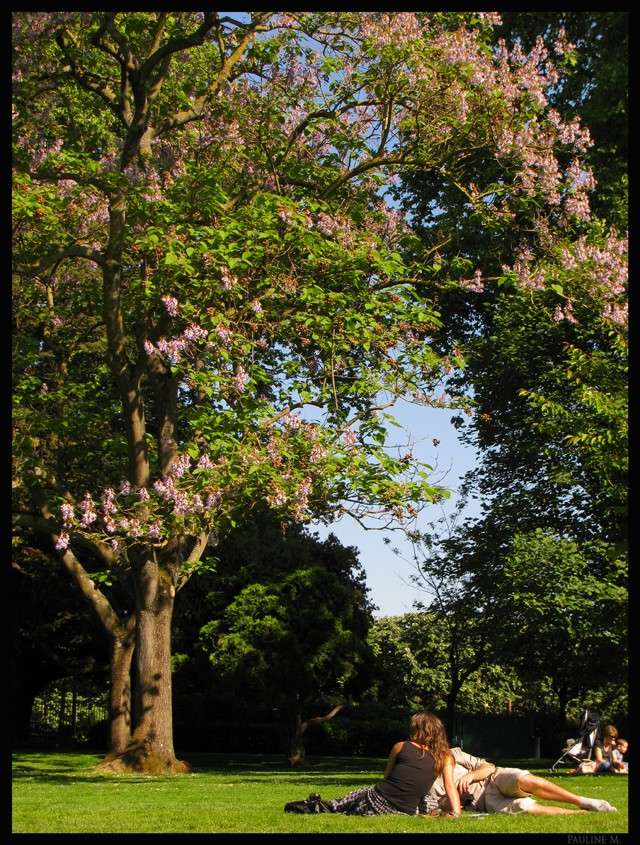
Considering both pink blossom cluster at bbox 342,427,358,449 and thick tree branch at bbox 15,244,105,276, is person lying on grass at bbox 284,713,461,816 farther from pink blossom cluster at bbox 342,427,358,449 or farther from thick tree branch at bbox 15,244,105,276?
thick tree branch at bbox 15,244,105,276

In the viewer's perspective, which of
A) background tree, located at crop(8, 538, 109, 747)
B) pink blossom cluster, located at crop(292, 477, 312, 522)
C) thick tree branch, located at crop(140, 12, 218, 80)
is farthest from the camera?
background tree, located at crop(8, 538, 109, 747)

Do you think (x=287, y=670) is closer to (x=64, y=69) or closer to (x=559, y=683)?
(x=559, y=683)

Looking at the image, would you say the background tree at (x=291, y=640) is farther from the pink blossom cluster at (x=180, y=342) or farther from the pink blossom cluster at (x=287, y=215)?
the pink blossom cluster at (x=287, y=215)

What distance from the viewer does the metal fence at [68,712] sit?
3794cm

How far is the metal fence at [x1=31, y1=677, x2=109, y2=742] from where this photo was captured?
37.9 meters

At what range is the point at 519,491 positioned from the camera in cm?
2609

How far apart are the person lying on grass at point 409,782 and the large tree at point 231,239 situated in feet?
18.7

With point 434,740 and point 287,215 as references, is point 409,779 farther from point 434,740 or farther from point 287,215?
point 287,215

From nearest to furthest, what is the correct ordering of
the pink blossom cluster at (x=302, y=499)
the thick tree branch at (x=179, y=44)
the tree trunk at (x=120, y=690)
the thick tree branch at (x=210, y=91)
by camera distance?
the pink blossom cluster at (x=302, y=499) → the thick tree branch at (x=179, y=44) → the thick tree branch at (x=210, y=91) → the tree trunk at (x=120, y=690)

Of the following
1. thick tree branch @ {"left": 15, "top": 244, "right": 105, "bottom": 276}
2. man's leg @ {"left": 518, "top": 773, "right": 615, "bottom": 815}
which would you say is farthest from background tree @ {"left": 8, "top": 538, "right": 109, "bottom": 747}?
man's leg @ {"left": 518, "top": 773, "right": 615, "bottom": 815}

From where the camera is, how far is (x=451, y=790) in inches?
420

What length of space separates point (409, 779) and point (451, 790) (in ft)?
1.43

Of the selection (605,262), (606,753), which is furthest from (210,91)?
(606,753)

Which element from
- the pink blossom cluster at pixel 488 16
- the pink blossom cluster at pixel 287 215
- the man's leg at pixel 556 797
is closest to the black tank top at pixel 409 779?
the man's leg at pixel 556 797
